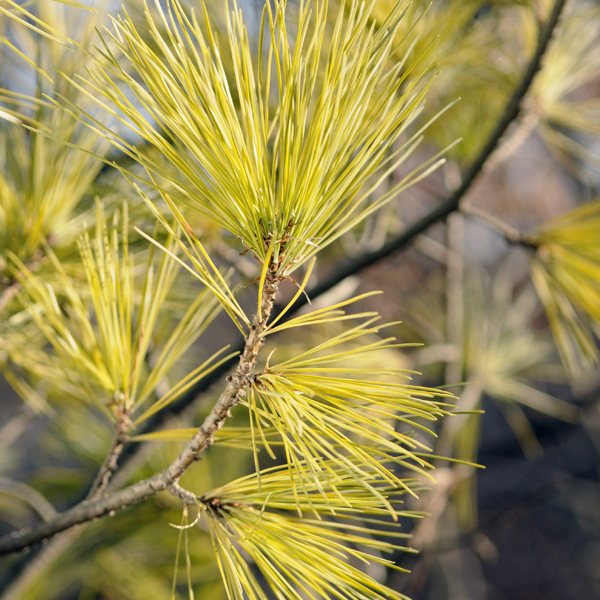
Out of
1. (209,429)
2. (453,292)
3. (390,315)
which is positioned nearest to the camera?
(209,429)

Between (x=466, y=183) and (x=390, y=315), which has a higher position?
(x=466, y=183)

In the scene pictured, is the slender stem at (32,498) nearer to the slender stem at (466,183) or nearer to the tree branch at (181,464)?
the tree branch at (181,464)

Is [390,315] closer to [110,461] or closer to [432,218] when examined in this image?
[432,218]

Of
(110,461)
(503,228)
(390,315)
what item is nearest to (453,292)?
(390,315)

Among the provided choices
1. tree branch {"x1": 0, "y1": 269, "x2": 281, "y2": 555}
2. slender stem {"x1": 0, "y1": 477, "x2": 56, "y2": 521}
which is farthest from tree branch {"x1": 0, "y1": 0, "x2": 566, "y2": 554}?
slender stem {"x1": 0, "y1": 477, "x2": 56, "y2": 521}

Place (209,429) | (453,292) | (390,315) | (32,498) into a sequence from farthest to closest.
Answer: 1. (390,315)
2. (453,292)
3. (32,498)
4. (209,429)

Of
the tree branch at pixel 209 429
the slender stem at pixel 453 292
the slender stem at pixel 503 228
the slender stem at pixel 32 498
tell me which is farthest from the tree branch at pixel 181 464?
the slender stem at pixel 453 292

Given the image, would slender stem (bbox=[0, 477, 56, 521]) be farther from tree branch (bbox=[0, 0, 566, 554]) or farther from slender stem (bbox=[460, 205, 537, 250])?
slender stem (bbox=[460, 205, 537, 250])

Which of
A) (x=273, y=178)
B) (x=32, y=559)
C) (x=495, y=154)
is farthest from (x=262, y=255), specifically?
(x=32, y=559)
